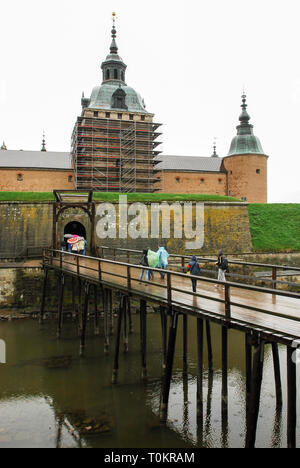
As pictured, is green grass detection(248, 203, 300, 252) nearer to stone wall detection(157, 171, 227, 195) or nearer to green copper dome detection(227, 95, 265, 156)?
green copper dome detection(227, 95, 265, 156)

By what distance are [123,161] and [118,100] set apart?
18.6ft

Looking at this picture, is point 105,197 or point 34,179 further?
point 34,179

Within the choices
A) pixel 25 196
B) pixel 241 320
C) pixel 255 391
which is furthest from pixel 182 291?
pixel 25 196

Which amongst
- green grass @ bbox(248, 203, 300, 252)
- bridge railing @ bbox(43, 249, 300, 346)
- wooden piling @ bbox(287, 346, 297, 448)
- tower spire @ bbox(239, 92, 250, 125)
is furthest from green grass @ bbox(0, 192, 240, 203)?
wooden piling @ bbox(287, 346, 297, 448)

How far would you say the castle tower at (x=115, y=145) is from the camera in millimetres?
28375

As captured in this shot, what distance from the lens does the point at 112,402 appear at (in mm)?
7746

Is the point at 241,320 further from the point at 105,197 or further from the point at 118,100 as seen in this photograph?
the point at 118,100

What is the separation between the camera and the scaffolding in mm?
28312

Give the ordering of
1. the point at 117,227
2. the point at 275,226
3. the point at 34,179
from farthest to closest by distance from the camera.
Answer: the point at 34,179
the point at 275,226
the point at 117,227

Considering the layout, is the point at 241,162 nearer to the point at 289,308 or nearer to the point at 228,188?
the point at 228,188

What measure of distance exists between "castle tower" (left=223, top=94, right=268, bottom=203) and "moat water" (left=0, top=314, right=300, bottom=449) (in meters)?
22.5

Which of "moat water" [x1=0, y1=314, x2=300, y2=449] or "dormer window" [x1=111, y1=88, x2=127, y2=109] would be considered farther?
"dormer window" [x1=111, y1=88, x2=127, y2=109]

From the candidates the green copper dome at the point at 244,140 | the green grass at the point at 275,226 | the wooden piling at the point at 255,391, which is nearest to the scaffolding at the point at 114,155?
the green copper dome at the point at 244,140
